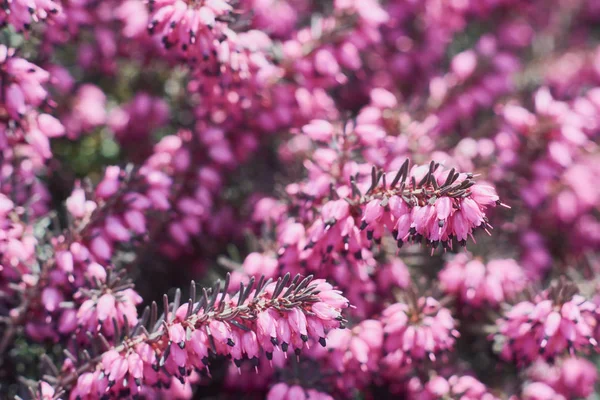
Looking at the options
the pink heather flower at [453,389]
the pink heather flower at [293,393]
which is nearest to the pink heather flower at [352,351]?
the pink heather flower at [293,393]

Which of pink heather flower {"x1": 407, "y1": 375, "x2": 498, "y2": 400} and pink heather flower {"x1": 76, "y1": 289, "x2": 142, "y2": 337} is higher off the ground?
pink heather flower {"x1": 76, "y1": 289, "x2": 142, "y2": 337}

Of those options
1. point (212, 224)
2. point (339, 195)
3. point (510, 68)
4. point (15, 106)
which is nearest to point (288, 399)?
point (339, 195)

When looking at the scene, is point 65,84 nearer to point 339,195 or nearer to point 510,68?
point 339,195

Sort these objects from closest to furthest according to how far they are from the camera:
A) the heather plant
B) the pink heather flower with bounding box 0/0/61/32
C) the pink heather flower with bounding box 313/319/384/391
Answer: the heather plant < the pink heather flower with bounding box 0/0/61/32 < the pink heather flower with bounding box 313/319/384/391

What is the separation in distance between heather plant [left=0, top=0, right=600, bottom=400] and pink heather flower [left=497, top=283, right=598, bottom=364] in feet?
0.03

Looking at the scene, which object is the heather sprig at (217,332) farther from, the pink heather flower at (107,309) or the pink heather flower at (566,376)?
the pink heather flower at (566,376)

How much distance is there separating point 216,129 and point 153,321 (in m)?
1.14

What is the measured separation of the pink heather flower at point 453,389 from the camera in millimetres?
2572

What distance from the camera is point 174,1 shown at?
8.13 feet

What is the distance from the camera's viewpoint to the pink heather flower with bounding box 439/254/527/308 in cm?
279

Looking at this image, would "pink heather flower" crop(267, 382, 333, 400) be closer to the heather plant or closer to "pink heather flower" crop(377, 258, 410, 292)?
the heather plant

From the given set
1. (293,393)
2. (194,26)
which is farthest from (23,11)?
(293,393)

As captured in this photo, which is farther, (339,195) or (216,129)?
(216,129)

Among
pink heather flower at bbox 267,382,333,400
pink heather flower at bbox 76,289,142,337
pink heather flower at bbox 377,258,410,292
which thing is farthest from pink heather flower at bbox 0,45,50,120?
pink heather flower at bbox 377,258,410,292
